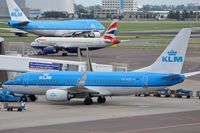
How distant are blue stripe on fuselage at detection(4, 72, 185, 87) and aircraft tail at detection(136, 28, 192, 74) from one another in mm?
806

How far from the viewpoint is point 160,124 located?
159 feet

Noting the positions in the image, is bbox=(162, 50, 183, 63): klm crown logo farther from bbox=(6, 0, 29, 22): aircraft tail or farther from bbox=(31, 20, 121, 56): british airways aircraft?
bbox=(6, 0, 29, 22): aircraft tail

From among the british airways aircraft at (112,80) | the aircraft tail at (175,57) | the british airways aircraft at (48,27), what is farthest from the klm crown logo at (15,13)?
the aircraft tail at (175,57)

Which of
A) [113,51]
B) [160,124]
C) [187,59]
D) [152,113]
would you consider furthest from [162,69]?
[113,51]

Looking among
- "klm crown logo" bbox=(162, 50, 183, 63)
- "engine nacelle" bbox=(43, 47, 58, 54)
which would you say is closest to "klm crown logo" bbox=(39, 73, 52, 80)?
"klm crown logo" bbox=(162, 50, 183, 63)

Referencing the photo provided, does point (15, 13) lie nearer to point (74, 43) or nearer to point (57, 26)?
point (57, 26)

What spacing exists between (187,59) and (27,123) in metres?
65.0

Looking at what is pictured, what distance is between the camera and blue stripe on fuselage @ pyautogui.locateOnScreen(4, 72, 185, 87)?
2302 inches

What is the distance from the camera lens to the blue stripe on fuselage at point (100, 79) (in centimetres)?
5847

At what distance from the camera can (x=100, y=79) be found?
198ft

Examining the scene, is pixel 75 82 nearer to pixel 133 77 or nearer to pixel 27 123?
pixel 133 77

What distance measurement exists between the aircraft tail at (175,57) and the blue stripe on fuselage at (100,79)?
806mm

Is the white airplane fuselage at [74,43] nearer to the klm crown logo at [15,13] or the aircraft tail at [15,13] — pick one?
the aircraft tail at [15,13]

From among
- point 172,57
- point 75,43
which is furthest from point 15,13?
point 172,57
